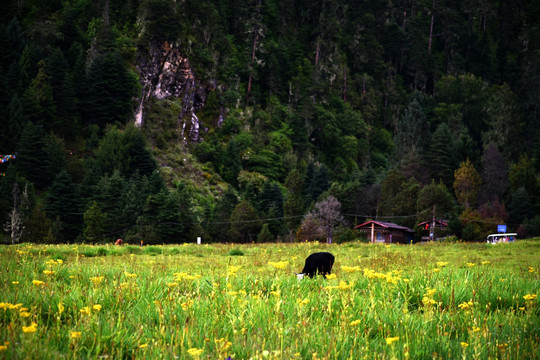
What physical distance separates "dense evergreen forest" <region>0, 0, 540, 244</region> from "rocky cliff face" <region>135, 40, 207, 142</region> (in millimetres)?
323

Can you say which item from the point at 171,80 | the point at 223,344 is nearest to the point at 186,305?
the point at 223,344

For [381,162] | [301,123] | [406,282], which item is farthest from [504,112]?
[406,282]

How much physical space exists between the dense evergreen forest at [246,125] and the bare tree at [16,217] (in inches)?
9.0

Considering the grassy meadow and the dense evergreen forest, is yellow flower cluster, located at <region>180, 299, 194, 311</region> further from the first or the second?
the dense evergreen forest

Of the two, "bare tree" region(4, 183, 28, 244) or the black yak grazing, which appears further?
"bare tree" region(4, 183, 28, 244)

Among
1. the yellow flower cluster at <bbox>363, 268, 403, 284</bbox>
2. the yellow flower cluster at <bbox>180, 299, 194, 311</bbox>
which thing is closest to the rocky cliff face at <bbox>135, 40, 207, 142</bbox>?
the yellow flower cluster at <bbox>363, 268, 403, 284</bbox>

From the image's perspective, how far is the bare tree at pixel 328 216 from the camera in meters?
66.3

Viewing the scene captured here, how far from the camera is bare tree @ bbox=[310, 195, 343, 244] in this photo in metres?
66.3

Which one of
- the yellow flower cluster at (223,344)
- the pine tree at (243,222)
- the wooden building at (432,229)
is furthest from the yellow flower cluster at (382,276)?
the pine tree at (243,222)

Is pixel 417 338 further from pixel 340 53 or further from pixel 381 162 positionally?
pixel 340 53

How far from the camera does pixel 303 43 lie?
153000mm

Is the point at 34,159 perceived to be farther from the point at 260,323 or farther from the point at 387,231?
the point at 260,323

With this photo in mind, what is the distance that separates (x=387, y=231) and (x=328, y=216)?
31.3ft

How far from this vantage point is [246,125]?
112125 millimetres
